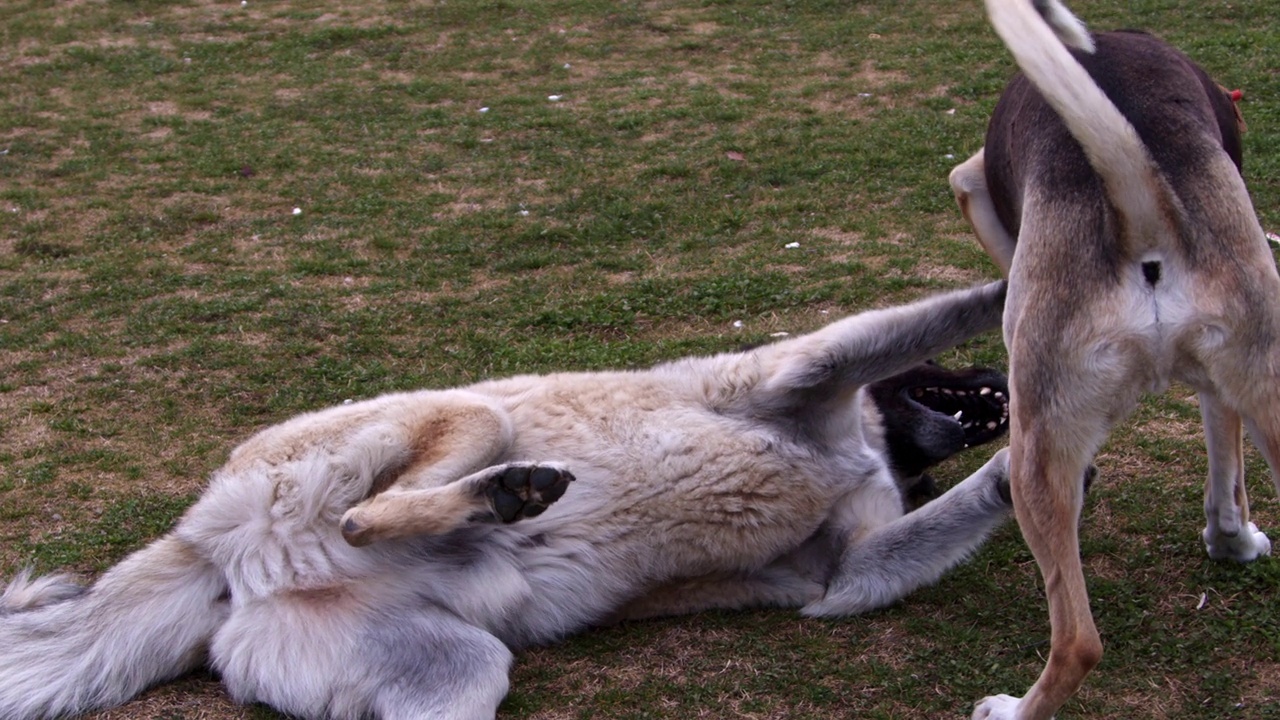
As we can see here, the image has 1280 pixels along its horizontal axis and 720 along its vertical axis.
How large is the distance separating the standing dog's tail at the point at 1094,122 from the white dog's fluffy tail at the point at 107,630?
2.97 metres

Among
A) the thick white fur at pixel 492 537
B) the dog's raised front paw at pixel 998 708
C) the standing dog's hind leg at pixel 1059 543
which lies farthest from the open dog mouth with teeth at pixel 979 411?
the standing dog's hind leg at pixel 1059 543

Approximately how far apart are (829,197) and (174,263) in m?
4.43

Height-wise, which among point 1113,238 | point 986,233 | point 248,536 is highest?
point 1113,238

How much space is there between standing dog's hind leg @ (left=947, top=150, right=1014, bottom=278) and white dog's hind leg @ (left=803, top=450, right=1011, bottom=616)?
753 mm

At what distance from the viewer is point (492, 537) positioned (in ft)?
13.6

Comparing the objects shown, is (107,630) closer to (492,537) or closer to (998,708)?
(492,537)

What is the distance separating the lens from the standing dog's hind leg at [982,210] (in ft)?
14.6

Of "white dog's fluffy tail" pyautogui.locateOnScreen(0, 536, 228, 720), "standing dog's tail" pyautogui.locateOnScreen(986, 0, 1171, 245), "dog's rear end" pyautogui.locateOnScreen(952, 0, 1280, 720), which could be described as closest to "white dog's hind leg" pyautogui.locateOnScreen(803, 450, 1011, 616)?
"dog's rear end" pyautogui.locateOnScreen(952, 0, 1280, 720)

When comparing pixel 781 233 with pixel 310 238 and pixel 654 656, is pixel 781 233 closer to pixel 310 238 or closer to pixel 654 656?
pixel 310 238

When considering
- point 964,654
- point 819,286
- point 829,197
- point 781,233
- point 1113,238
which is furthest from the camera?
point 829,197

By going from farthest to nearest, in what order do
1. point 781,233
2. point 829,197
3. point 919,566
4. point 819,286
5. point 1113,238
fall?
point 829,197 → point 781,233 → point 819,286 → point 919,566 → point 1113,238

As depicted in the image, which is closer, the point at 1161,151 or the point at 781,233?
the point at 1161,151

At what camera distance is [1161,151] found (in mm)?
3123

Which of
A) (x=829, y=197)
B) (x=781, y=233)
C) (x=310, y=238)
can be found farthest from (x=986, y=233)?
(x=310, y=238)
